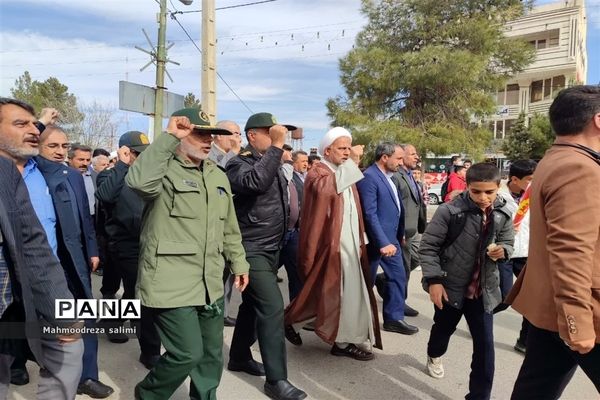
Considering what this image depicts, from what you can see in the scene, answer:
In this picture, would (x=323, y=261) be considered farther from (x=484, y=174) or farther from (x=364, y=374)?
(x=484, y=174)

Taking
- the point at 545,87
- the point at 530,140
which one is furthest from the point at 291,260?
the point at 545,87

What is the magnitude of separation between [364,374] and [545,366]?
171 cm

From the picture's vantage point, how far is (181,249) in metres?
2.57

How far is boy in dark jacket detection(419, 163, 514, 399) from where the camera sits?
298 centimetres

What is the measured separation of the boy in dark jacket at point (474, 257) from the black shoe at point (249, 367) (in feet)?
4.68

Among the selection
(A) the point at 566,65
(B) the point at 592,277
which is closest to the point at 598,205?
(B) the point at 592,277

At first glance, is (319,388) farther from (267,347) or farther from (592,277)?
(592,277)

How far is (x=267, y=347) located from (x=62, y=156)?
187 cm

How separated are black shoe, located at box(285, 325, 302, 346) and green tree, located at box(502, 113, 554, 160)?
2774 cm

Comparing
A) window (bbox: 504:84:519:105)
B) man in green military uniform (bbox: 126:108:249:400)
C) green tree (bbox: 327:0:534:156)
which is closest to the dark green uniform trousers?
man in green military uniform (bbox: 126:108:249:400)

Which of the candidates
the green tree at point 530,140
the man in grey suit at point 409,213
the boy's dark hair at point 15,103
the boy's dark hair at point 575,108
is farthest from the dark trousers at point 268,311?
the green tree at point 530,140

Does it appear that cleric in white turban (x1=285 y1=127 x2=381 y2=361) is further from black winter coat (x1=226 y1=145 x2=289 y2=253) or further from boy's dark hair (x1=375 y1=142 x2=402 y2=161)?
boy's dark hair (x1=375 y1=142 x2=402 y2=161)

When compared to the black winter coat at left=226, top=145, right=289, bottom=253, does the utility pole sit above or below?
above

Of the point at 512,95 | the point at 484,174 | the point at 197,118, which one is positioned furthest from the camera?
the point at 512,95
